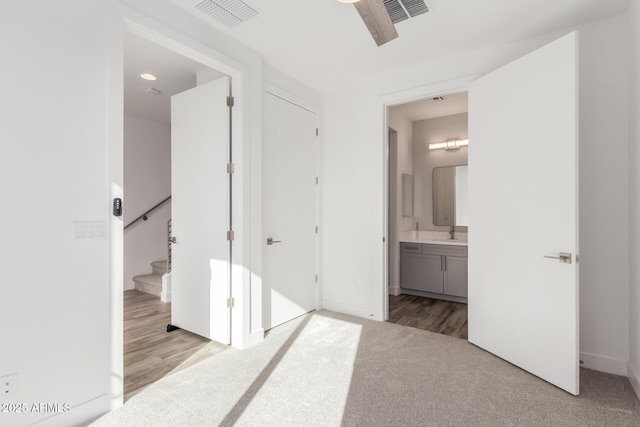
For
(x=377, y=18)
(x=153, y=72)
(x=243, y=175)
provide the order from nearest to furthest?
1. (x=377, y=18)
2. (x=243, y=175)
3. (x=153, y=72)

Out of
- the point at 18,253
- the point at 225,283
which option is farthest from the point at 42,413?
the point at 225,283

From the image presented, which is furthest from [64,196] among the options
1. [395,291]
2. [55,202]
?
[395,291]

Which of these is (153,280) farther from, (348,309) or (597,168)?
(597,168)

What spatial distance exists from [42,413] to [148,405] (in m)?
0.52

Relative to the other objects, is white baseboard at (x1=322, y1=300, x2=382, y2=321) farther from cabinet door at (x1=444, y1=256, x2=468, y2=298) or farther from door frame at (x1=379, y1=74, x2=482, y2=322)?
cabinet door at (x1=444, y1=256, x2=468, y2=298)

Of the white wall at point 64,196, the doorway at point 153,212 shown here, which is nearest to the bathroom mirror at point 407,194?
the doorway at point 153,212

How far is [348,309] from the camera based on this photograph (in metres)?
3.85

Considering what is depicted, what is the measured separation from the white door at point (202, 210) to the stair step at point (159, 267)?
5.79 feet

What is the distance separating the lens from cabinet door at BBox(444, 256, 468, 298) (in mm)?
4348

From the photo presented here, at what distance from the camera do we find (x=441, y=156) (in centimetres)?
514

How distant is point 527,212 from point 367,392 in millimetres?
1735

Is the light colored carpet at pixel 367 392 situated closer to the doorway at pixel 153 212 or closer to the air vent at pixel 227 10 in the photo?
the doorway at pixel 153 212

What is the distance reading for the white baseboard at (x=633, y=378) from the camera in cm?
217

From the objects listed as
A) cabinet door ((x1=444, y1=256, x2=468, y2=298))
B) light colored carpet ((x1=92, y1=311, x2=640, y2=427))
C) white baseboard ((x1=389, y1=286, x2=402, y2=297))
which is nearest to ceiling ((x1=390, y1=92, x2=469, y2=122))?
cabinet door ((x1=444, y1=256, x2=468, y2=298))
